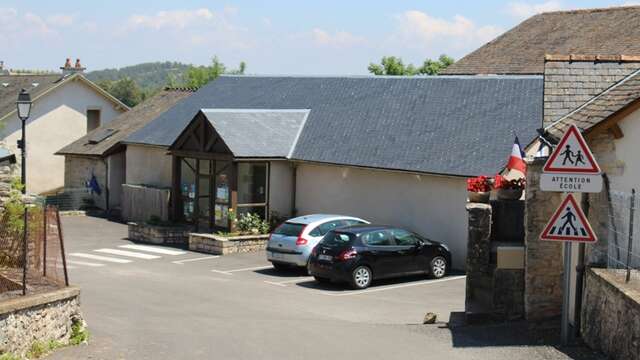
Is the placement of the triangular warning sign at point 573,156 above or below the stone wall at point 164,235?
above

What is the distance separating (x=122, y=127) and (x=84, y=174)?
9.23 ft

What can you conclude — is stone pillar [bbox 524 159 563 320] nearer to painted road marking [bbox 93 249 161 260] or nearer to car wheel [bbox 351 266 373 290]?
car wheel [bbox 351 266 373 290]

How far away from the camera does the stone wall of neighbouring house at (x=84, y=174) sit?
42.4 meters

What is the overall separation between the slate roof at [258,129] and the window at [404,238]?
8.21m

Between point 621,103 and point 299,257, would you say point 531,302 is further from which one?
point 299,257

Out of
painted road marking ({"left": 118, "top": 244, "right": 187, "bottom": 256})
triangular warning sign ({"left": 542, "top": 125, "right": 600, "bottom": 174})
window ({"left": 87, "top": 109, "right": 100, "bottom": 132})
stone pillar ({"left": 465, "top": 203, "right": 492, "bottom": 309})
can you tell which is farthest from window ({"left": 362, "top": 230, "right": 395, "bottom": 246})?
window ({"left": 87, "top": 109, "right": 100, "bottom": 132})

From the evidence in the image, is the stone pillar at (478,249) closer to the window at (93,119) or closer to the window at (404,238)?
the window at (404,238)

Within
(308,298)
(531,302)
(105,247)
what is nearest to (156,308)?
(308,298)

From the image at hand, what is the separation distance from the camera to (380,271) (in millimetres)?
22922

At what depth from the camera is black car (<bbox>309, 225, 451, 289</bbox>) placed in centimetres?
2239

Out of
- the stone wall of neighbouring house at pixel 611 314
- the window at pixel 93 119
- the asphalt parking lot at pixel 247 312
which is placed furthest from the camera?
the window at pixel 93 119

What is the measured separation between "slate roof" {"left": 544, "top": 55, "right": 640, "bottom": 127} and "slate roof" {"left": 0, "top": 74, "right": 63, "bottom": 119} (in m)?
39.2

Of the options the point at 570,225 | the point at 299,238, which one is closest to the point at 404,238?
the point at 299,238

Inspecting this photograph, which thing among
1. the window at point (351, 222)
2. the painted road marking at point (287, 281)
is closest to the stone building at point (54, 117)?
the window at point (351, 222)
